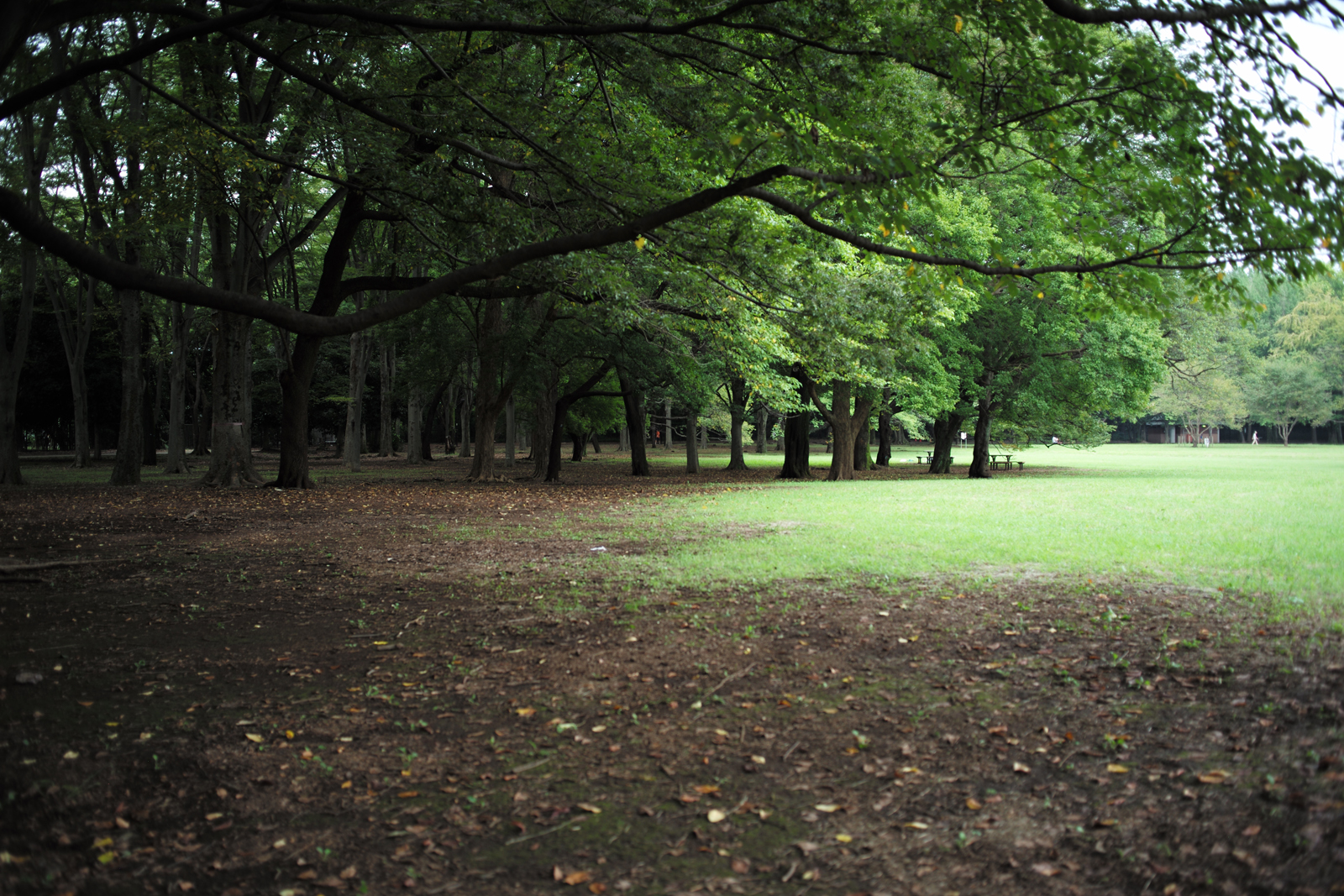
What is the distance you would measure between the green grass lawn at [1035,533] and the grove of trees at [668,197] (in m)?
2.99

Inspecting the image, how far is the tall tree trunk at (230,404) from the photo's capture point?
18219 millimetres

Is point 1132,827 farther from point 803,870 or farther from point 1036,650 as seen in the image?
point 1036,650

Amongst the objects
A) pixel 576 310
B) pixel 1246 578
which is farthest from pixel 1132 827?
pixel 576 310

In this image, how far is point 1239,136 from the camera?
5609 mm

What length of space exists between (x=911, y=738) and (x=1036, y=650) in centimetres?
206

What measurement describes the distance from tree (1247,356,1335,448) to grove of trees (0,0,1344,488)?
31.3 meters

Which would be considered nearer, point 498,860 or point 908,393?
point 498,860

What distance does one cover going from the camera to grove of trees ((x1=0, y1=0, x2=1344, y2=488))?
6504mm

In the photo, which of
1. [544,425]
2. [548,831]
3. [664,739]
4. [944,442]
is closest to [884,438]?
[944,442]

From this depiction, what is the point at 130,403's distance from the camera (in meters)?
20.7

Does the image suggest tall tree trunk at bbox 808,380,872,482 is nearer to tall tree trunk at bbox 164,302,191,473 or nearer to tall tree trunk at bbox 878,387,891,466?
tall tree trunk at bbox 878,387,891,466

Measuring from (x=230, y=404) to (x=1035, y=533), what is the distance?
1655 cm

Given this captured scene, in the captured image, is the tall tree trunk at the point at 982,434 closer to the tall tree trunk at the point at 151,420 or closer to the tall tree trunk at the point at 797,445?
the tall tree trunk at the point at 797,445

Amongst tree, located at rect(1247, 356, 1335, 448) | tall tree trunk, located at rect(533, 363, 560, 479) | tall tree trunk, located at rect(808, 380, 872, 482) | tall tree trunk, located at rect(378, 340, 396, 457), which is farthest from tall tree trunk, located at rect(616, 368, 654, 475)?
tree, located at rect(1247, 356, 1335, 448)
